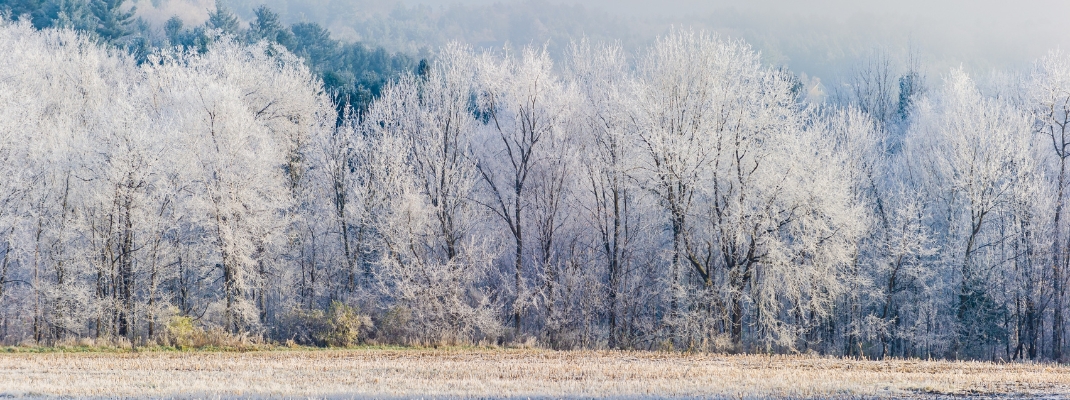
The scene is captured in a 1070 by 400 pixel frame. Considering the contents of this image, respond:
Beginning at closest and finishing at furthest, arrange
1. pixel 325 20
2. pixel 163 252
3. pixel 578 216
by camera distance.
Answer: pixel 163 252
pixel 578 216
pixel 325 20

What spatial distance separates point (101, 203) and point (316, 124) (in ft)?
31.8

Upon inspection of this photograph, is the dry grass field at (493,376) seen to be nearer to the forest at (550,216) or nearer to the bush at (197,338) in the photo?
the bush at (197,338)

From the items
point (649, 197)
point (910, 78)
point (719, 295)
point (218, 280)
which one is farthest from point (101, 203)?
point (910, 78)

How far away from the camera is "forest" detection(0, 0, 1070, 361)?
26.8 meters

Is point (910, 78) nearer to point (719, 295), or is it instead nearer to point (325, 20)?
point (719, 295)

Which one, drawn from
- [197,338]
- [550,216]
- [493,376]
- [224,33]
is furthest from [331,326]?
[224,33]

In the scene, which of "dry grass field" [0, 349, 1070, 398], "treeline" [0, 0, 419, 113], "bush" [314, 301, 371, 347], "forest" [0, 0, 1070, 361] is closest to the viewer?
"dry grass field" [0, 349, 1070, 398]

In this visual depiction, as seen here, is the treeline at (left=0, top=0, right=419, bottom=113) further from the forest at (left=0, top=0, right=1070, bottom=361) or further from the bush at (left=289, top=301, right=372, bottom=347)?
the bush at (left=289, top=301, right=372, bottom=347)

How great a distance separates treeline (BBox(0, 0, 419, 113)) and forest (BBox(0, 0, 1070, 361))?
1571 cm

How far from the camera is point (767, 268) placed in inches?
1032

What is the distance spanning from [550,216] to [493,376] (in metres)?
16.3

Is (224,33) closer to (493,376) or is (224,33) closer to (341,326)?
(341,326)

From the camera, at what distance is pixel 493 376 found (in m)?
16.2

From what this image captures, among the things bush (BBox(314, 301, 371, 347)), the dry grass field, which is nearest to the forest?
bush (BBox(314, 301, 371, 347))
